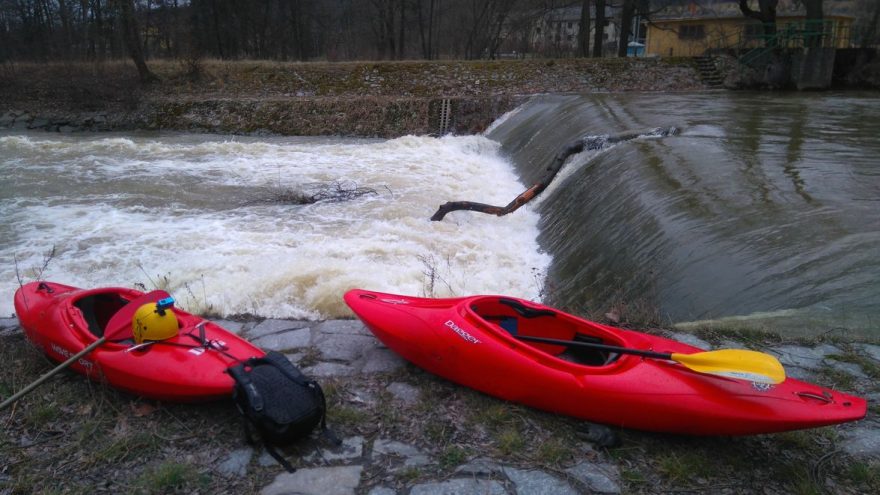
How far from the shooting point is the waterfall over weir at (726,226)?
13.5ft

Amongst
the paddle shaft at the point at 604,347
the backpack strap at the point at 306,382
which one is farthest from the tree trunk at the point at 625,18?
the backpack strap at the point at 306,382

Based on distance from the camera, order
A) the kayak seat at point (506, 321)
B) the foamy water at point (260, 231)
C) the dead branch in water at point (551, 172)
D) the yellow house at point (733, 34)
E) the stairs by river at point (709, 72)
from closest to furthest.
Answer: the kayak seat at point (506, 321) → the foamy water at point (260, 231) → the dead branch in water at point (551, 172) → the stairs by river at point (709, 72) → the yellow house at point (733, 34)

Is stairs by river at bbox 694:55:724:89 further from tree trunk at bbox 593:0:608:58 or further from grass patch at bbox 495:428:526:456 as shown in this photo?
grass patch at bbox 495:428:526:456

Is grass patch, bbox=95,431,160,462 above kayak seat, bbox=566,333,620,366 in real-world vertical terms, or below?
below

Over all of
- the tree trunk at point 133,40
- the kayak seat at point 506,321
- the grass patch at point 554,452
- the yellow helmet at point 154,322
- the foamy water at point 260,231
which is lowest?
the foamy water at point 260,231

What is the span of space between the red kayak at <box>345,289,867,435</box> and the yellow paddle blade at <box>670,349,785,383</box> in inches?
2.8

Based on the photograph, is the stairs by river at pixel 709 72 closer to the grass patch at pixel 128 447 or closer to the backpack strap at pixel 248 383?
the backpack strap at pixel 248 383

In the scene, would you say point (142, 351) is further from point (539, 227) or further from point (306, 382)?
point (539, 227)

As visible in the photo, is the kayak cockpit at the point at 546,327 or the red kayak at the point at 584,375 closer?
the red kayak at the point at 584,375

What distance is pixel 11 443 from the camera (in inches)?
100

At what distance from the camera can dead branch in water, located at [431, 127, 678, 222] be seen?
7.72 metres

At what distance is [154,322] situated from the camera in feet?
9.45

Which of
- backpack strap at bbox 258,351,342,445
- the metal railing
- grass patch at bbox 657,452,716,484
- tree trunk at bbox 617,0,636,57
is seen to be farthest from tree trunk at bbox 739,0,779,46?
backpack strap at bbox 258,351,342,445

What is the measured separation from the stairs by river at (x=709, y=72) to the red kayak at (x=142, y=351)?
2130 centimetres
